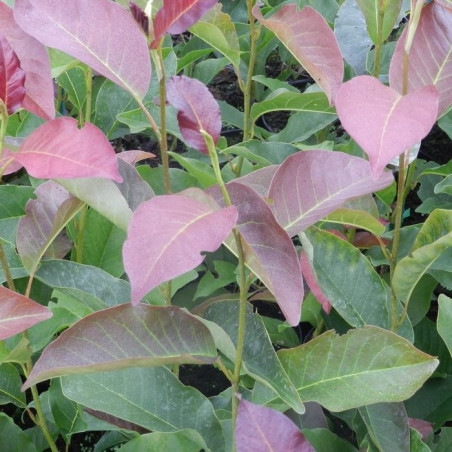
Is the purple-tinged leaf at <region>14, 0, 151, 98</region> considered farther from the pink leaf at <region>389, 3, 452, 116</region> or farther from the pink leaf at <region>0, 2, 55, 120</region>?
the pink leaf at <region>389, 3, 452, 116</region>

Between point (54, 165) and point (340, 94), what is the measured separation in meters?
0.27

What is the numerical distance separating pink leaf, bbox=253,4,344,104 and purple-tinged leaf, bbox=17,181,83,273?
0.32 meters

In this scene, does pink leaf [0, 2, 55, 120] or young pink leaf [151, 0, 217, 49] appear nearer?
young pink leaf [151, 0, 217, 49]

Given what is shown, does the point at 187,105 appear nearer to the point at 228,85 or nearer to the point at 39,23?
the point at 39,23

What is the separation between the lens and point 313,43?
2.78 feet

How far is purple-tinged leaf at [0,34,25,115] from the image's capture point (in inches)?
26.0

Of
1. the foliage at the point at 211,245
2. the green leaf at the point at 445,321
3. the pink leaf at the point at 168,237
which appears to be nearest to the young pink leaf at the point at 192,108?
the foliage at the point at 211,245

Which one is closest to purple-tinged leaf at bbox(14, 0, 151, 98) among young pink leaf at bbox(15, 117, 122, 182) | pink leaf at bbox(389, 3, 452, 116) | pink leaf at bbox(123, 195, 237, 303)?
young pink leaf at bbox(15, 117, 122, 182)

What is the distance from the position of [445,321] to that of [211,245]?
1.53 ft

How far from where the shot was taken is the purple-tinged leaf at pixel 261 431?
25.0 inches

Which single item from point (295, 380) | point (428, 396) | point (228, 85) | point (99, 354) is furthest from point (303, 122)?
point (228, 85)

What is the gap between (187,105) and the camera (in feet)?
2.29

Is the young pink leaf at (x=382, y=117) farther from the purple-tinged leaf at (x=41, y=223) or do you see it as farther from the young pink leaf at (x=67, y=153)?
the purple-tinged leaf at (x=41, y=223)

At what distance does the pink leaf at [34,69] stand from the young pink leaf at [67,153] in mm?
104
